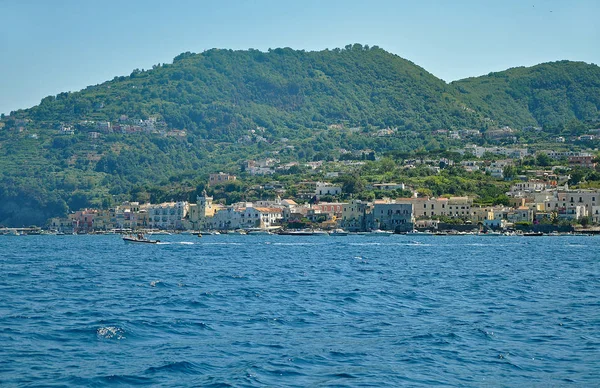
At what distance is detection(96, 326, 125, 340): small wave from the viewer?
25.4 metres

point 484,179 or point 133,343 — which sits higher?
point 484,179

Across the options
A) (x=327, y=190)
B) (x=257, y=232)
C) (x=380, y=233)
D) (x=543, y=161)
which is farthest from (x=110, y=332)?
(x=543, y=161)

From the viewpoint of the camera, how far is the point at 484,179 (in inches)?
6043

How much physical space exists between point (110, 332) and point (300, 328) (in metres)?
5.10

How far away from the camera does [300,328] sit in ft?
88.7

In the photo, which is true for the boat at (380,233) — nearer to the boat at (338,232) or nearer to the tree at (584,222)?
the boat at (338,232)

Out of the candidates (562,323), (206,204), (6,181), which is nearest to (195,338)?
(562,323)

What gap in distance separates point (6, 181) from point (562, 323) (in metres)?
174

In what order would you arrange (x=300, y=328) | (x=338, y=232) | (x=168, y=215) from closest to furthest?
(x=300, y=328)
(x=338, y=232)
(x=168, y=215)

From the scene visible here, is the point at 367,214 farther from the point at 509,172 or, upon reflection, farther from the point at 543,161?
the point at 543,161

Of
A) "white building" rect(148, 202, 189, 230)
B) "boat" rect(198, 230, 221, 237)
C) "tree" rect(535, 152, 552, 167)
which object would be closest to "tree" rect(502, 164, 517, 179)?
"tree" rect(535, 152, 552, 167)

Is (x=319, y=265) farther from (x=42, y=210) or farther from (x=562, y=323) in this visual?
(x=42, y=210)

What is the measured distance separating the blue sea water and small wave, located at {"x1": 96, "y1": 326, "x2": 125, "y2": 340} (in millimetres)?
46

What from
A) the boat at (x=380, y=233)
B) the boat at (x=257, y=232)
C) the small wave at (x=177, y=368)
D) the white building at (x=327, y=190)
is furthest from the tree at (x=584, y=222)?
the small wave at (x=177, y=368)
